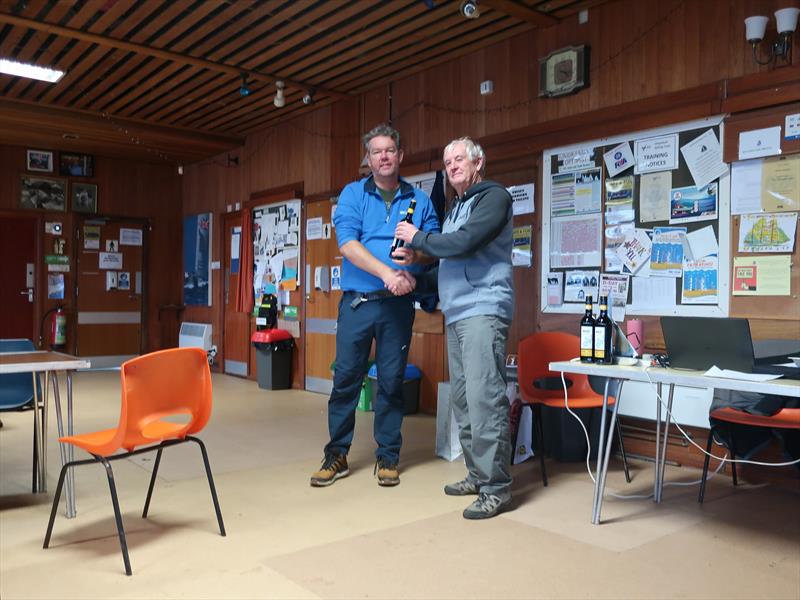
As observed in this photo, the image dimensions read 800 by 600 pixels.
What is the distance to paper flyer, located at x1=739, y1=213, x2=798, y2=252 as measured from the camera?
3561mm

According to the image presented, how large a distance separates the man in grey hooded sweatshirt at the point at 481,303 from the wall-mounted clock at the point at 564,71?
184 cm

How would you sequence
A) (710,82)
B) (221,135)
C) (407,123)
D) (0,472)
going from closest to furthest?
1. (0,472)
2. (710,82)
3. (407,123)
4. (221,135)

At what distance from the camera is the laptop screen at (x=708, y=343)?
95.1 inches

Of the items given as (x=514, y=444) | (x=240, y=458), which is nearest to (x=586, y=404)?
(x=514, y=444)

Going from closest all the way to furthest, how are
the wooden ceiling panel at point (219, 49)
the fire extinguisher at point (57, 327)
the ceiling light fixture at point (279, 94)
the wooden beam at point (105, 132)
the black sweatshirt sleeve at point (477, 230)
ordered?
the black sweatshirt sleeve at point (477, 230)
the wooden ceiling panel at point (219, 49)
the ceiling light fixture at point (279, 94)
the wooden beam at point (105, 132)
the fire extinguisher at point (57, 327)

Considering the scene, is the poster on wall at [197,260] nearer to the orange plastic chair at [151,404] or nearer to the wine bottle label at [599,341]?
the orange plastic chair at [151,404]

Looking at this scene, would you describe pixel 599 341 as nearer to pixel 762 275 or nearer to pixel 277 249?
pixel 762 275

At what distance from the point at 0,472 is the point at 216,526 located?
164 cm

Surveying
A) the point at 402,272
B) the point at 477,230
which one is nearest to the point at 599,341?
the point at 477,230

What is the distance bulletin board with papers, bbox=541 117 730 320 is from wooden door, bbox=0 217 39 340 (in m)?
7.19

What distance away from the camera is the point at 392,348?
346cm

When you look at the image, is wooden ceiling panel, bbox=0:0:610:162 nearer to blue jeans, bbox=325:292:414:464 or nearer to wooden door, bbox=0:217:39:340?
wooden door, bbox=0:217:39:340

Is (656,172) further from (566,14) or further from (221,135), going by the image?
(221,135)

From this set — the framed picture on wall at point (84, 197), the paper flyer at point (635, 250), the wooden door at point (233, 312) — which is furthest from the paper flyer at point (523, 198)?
the framed picture on wall at point (84, 197)
